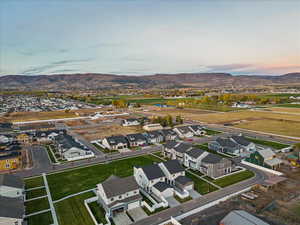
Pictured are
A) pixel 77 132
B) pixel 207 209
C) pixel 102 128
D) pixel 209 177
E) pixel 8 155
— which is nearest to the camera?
pixel 207 209

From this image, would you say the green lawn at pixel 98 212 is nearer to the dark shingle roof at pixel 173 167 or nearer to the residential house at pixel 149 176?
the residential house at pixel 149 176

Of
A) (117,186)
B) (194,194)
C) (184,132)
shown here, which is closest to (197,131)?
(184,132)

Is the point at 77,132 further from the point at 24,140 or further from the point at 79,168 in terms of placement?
the point at 79,168

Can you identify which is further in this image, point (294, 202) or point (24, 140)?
A: point (24, 140)

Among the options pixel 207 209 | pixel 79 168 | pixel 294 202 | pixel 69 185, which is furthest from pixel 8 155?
pixel 294 202

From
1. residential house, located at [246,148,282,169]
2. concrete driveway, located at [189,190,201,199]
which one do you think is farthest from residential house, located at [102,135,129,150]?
residential house, located at [246,148,282,169]
